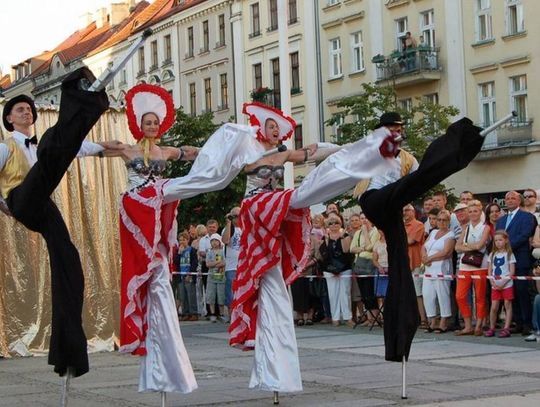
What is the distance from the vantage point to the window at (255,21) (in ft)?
174

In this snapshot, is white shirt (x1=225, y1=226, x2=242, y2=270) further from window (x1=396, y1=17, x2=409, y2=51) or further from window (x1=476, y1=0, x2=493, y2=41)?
window (x1=396, y1=17, x2=409, y2=51)

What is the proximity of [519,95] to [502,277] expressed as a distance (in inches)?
981

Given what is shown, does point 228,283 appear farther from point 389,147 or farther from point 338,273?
point 389,147

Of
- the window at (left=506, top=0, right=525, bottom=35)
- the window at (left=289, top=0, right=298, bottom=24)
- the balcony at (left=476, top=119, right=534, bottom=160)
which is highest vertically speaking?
the window at (left=289, top=0, right=298, bottom=24)

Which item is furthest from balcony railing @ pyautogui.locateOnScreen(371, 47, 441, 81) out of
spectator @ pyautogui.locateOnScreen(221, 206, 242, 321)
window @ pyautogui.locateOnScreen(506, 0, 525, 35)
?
spectator @ pyautogui.locateOnScreen(221, 206, 242, 321)

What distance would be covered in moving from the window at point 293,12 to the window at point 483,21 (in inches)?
453

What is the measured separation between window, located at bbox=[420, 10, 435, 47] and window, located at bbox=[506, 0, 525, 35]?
11.9 ft

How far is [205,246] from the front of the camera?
20.3 meters

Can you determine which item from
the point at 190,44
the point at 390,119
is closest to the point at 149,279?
the point at 390,119

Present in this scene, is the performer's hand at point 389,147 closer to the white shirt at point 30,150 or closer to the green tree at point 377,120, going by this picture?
the white shirt at point 30,150

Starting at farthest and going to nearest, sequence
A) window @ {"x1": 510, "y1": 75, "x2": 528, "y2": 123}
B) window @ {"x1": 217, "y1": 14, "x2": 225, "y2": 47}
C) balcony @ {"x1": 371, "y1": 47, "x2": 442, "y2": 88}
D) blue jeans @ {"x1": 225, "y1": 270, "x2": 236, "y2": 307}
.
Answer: window @ {"x1": 217, "y1": 14, "x2": 225, "y2": 47} < balcony @ {"x1": 371, "y1": 47, "x2": 442, "y2": 88} < window @ {"x1": 510, "y1": 75, "x2": 528, "y2": 123} < blue jeans @ {"x1": 225, "y1": 270, "x2": 236, "y2": 307}

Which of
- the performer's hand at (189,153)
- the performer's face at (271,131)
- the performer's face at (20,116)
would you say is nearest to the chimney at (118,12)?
the performer's face at (20,116)

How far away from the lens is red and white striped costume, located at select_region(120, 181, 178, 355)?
873 cm

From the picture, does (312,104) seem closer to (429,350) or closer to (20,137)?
(429,350)
